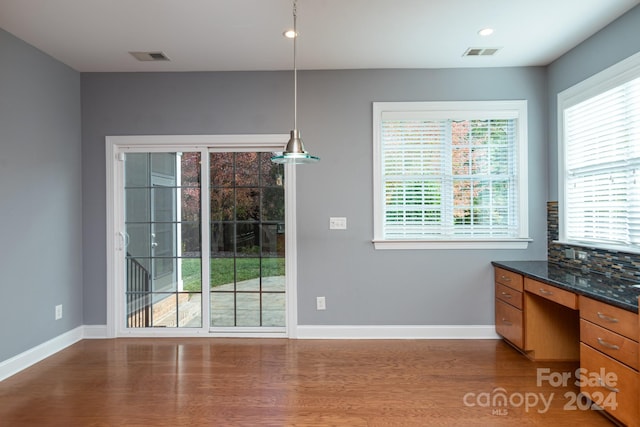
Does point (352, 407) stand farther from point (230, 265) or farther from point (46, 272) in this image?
point (46, 272)

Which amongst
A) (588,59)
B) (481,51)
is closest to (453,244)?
(481,51)

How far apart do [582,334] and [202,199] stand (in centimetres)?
344

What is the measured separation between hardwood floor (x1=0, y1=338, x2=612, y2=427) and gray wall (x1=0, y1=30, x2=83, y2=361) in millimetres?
450

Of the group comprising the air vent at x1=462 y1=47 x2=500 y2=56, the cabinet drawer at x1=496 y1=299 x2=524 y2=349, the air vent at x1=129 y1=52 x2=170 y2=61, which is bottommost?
the cabinet drawer at x1=496 y1=299 x2=524 y2=349

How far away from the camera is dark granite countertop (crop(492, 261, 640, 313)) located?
6.96ft

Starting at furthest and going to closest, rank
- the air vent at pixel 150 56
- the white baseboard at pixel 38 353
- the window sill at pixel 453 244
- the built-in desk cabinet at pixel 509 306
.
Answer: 1. the window sill at pixel 453 244
2. the air vent at pixel 150 56
3. the built-in desk cabinet at pixel 509 306
4. the white baseboard at pixel 38 353

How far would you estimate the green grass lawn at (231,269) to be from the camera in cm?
375

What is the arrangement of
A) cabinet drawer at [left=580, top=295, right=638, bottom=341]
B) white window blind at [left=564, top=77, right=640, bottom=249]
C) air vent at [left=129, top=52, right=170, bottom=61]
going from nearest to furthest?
cabinet drawer at [left=580, top=295, right=638, bottom=341] → white window blind at [left=564, top=77, right=640, bottom=249] → air vent at [left=129, top=52, right=170, bottom=61]

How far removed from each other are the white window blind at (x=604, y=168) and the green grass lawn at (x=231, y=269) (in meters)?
2.85

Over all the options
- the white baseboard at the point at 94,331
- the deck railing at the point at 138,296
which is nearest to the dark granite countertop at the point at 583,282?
the deck railing at the point at 138,296

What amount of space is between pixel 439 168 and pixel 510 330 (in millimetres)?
1686

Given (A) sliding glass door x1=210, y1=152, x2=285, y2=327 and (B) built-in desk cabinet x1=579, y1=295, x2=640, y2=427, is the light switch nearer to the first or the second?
(A) sliding glass door x1=210, y1=152, x2=285, y2=327

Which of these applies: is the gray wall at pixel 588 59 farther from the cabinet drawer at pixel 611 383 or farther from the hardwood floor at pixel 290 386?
the hardwood floor at pixel 290 386

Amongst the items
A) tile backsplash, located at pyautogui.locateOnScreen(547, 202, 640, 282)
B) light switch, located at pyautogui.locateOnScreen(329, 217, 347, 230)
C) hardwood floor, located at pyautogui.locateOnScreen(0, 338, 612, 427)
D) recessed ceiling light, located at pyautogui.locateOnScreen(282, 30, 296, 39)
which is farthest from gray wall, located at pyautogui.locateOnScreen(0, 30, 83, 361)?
tile backsplash, located at pyautogui.locateOnScreen(547, 202, 640, 282)
